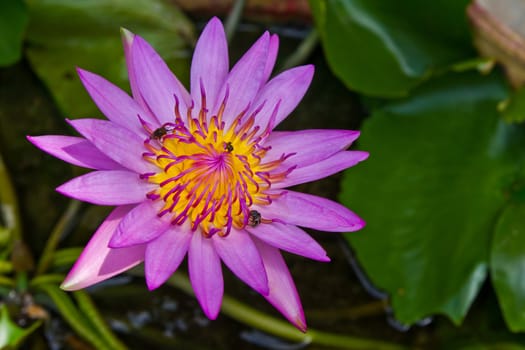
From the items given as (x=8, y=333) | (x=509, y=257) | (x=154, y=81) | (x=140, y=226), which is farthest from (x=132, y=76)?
(x=509, y=257)

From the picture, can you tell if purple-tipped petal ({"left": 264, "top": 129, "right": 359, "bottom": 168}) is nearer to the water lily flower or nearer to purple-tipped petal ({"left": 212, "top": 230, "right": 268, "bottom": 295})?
the water lily flower

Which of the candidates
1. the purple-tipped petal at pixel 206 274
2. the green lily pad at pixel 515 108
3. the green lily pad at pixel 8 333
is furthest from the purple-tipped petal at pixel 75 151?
the green lily pad at pixel 515 108

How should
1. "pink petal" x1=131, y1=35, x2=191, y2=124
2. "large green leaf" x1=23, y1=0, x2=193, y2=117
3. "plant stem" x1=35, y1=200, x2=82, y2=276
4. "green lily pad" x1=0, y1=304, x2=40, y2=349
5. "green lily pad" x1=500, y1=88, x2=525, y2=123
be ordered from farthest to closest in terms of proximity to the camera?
"large green leaf" x1=23, y1=0, x2=193, y2=117 → "plant stem" x1=35, y1=200, x2=82, y2=276 → "green lily pad" x1=500, y1=88, x2=525, y2=123 → "green lily pad" x1=0, y1=304, x2=40, y2=349 → "pink petal" x1=131, y1=35, x2=191, y2=124

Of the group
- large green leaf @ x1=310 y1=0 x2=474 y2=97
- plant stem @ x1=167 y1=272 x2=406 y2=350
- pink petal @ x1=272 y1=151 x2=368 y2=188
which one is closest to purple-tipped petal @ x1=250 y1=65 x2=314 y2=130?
pink petal @ x1=272 y1=151 x2=368 y2=188

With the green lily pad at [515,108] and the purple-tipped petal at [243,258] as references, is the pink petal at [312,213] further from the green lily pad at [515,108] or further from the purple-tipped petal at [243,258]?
the green lily pad at [515,108]

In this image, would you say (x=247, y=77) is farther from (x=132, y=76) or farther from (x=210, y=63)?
(x=132, y=76)

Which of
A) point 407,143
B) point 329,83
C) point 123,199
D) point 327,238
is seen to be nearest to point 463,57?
point 407,143
